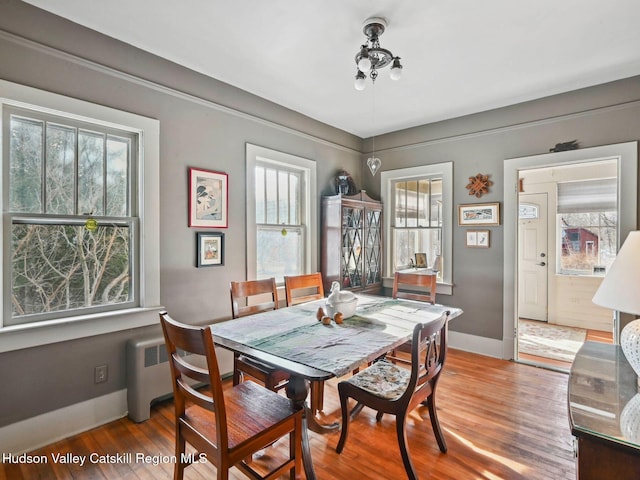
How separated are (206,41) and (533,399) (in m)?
3.82

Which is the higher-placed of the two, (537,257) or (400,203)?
(400,203)

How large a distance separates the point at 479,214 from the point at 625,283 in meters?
2.64

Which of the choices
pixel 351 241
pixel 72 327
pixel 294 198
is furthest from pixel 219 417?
pixel 351 241

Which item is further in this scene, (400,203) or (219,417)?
(400,203)

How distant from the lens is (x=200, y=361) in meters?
2.92

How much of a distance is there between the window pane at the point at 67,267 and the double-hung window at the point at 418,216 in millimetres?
3267

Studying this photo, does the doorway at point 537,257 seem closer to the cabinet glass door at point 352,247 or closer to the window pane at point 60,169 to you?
the cabinet glass door at point 352,247

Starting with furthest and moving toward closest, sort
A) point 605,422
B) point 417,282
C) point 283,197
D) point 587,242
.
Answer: point 587,242, point 283,197, point 417,282, point 605,422

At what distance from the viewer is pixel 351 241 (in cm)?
419

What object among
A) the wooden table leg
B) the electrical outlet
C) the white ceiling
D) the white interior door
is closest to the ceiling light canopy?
the white ceiling

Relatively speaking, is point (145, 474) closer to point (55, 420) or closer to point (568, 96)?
point (55, 420)

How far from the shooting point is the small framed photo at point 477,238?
382 centimetres

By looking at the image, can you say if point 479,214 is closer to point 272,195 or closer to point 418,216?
point 418,216

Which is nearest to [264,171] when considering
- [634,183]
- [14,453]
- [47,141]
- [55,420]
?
[47,141]
